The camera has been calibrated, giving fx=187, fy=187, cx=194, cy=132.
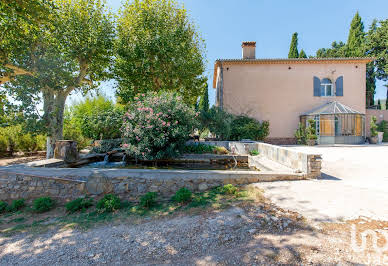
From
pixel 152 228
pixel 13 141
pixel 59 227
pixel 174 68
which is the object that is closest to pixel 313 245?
pixel 152 228

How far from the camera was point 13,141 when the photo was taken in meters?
8.85

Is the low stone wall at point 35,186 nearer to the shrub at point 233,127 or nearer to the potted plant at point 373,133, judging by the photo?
the shrub at point 233,127

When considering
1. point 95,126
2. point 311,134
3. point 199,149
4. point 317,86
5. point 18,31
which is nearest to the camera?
point 18,31

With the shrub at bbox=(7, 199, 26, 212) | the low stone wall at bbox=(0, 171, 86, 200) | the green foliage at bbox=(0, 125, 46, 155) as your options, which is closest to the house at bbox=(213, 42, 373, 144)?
the low stone wall at bbox=(0, 171, 86, 200)

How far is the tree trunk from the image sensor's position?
8320 millimetres

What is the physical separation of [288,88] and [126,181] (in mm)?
13249

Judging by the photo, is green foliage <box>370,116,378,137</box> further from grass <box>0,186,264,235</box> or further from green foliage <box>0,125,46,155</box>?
green foliage <box>0,125,46,155</box>

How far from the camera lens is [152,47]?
10445 millimetres

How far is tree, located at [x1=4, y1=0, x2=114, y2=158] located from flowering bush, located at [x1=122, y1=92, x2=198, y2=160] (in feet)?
13.3

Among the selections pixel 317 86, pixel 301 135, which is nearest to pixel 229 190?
pixel 301 135

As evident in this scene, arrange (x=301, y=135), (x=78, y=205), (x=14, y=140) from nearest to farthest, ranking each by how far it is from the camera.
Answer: (x=78, y=205), (x=14, y=140), (x=301, y=135)

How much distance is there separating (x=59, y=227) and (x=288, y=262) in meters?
3.56

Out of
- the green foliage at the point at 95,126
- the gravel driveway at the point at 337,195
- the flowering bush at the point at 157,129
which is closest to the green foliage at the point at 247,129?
the flowering bush at the point at 157,129

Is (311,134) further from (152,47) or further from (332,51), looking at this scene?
(332,51)
